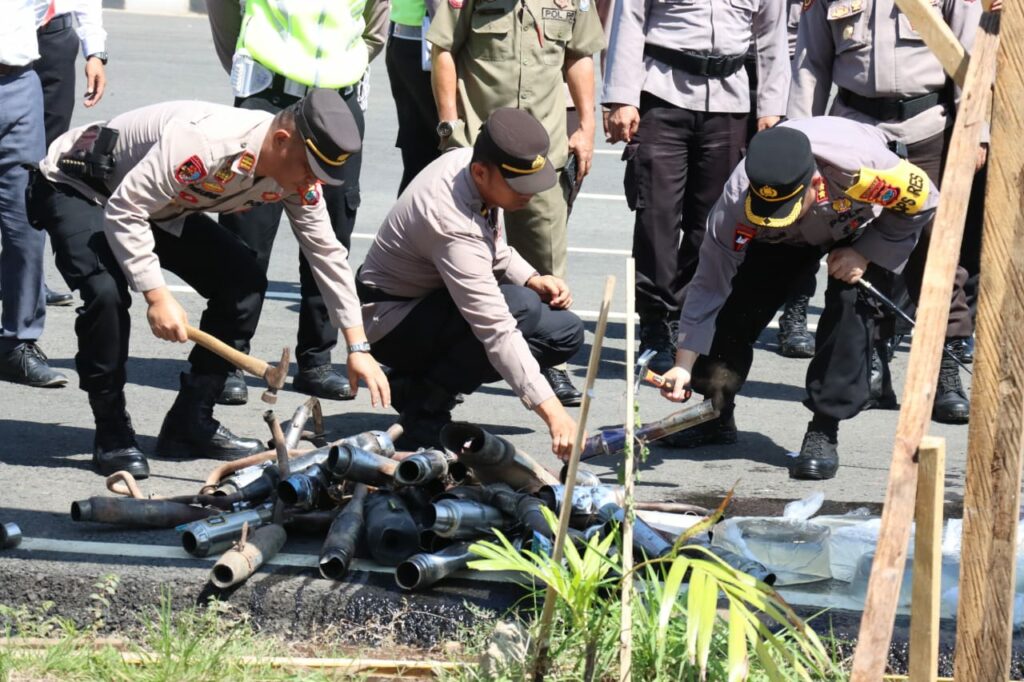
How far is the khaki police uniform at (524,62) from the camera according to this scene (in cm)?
625

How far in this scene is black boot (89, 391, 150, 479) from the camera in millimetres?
5051

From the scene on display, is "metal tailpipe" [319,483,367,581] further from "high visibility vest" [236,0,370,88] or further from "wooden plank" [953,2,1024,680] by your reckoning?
"high visibility vest" [236,0,370,88]

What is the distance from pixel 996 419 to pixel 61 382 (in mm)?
4474

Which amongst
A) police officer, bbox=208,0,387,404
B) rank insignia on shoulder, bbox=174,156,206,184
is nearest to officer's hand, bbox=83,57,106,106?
police officer, bbox=208,0,387,404

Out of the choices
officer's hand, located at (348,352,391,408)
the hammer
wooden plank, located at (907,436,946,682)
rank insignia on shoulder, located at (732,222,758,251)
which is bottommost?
officer's hand, located at (348,352,391,408)

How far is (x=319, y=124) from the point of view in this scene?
446 cm

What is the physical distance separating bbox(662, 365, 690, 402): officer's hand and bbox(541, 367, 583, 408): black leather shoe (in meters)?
0.95

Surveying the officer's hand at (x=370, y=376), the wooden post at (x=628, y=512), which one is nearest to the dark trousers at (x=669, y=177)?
the officer's hand at (x=370, y=376)

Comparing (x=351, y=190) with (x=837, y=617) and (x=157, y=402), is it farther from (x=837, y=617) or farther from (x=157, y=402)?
(x=837, y=617)

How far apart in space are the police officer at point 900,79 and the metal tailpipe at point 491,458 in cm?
244

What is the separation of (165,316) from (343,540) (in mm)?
1015

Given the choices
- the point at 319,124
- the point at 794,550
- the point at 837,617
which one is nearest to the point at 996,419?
the point at 837,617

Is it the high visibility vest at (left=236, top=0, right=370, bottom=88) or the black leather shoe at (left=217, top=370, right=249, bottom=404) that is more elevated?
the high visibility vest at (left=236, top=0, right=370, bottom=88)

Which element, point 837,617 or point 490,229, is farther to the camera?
point 490,229
